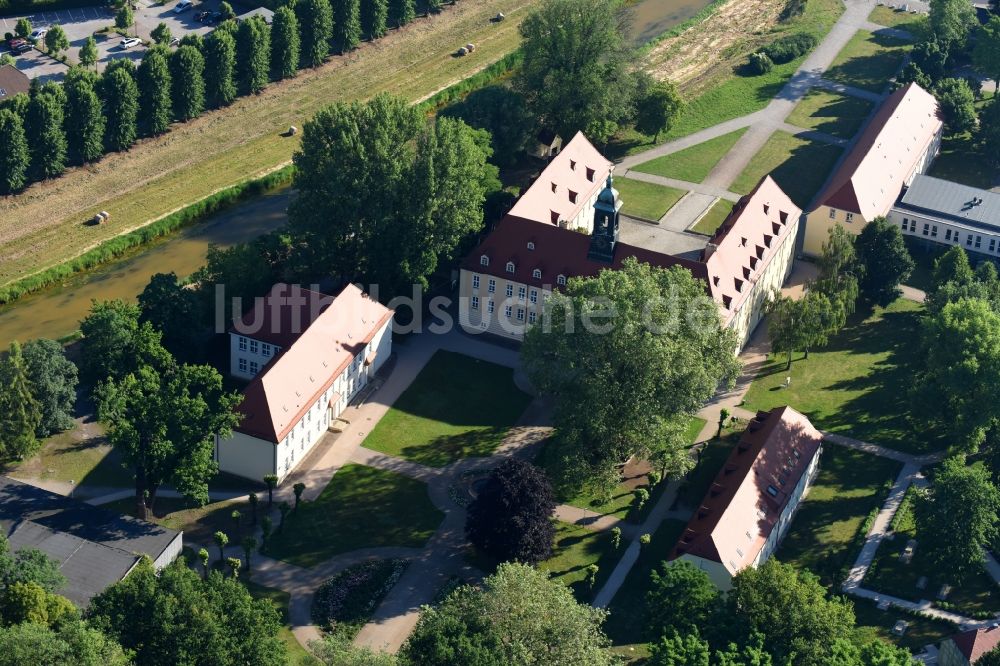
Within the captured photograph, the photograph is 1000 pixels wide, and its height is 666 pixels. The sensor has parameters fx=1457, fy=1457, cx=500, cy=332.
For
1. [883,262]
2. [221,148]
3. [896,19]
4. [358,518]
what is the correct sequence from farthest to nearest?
[896,19], [221,148], [883,262], [358,518]

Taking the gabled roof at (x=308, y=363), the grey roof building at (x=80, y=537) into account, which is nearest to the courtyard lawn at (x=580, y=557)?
the gabled roof at (x=308, y=363)

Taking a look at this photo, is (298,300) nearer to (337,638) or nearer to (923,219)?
(337,638)

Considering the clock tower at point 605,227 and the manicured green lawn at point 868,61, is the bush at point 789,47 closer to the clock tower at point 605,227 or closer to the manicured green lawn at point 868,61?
the manicured green lawn at point 868,61

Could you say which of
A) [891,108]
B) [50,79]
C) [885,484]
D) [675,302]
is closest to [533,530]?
[675,302]

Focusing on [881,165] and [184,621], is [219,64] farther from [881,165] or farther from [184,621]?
[184,621]

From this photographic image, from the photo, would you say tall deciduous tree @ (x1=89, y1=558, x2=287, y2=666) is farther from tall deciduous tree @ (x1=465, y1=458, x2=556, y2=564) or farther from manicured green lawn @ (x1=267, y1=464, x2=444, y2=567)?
tall deciduous tree @ (x1=465, y1=458, x2=556, y2=564)

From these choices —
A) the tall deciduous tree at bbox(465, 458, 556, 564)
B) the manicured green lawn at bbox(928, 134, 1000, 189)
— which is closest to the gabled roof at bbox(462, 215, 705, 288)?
the tall deciduous tree at bbox(465, 458, 556, 564)

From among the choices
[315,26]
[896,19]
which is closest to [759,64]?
[896,19]
